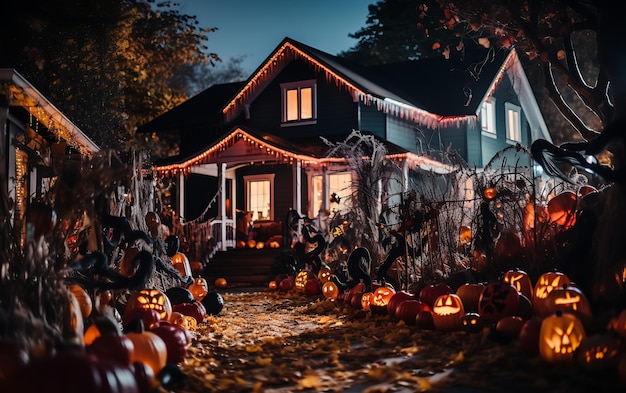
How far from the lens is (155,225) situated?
409 inches

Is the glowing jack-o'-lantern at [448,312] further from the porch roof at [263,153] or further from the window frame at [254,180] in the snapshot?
the window frame at [254,180]

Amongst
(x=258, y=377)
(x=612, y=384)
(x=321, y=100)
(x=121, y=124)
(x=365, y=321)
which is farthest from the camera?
(x=121, y=124)

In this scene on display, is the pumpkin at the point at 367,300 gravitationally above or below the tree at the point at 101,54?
below

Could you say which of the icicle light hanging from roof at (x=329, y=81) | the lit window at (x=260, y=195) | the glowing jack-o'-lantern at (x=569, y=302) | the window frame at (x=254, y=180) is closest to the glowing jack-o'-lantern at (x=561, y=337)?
the glowing jack-o'-lantern at (x=569, y=302)

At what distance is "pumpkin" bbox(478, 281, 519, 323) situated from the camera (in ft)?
24.6

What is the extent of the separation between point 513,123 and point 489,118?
2260 mm

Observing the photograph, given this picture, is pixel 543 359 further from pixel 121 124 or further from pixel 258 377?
pixel 121 124

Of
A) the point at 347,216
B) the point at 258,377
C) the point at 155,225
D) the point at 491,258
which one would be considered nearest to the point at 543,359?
Result: the point at 258,377

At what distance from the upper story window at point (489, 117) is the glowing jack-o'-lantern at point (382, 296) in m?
17.5

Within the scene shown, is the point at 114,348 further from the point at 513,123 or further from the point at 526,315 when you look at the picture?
the point at 513,123

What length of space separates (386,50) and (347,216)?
29181mm

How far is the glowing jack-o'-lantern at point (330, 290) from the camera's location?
→ 12.8 meters

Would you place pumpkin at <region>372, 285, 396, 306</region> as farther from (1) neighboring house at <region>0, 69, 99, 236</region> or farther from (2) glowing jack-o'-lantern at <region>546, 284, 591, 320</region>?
(1) neighboring house at <region>0, 69, 99, 236</region>

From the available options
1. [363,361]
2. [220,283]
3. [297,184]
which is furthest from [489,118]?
[363,361]
